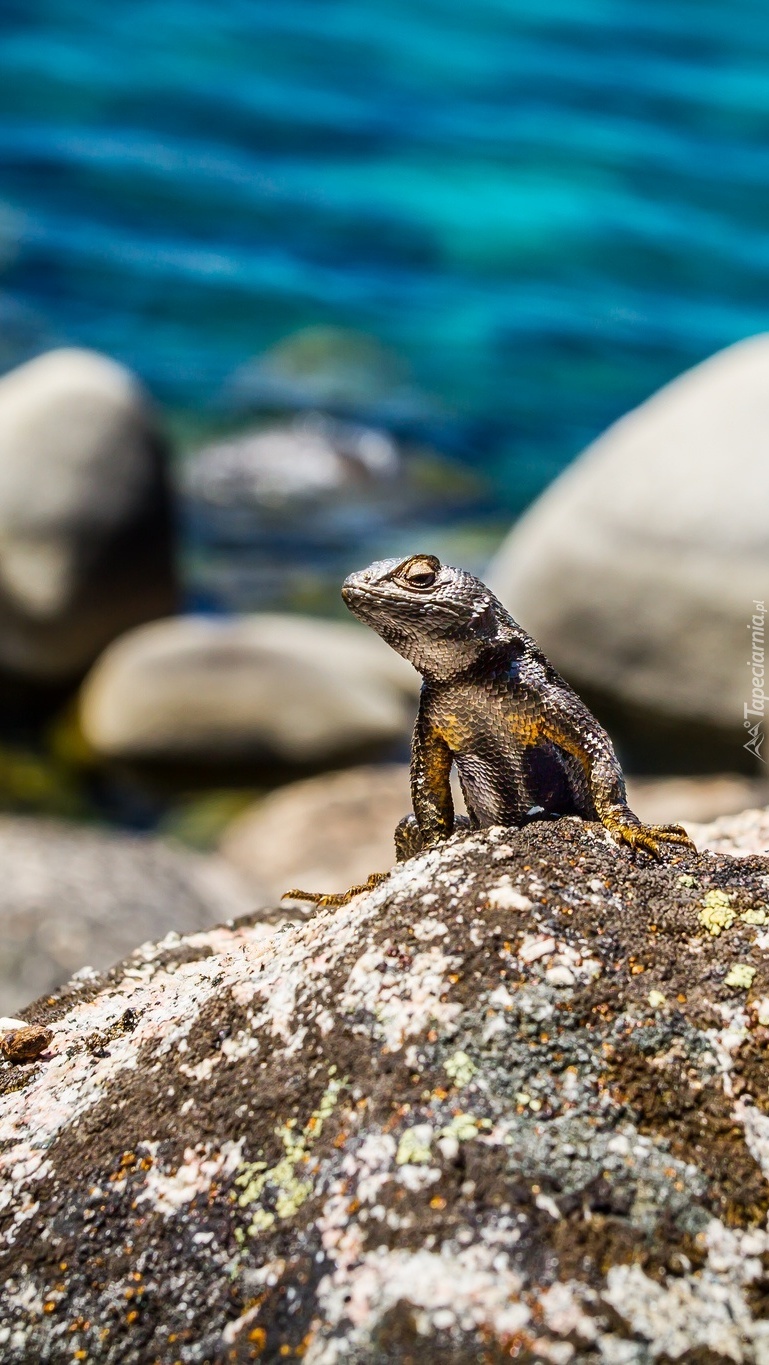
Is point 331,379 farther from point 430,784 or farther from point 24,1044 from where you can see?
point 24,1044

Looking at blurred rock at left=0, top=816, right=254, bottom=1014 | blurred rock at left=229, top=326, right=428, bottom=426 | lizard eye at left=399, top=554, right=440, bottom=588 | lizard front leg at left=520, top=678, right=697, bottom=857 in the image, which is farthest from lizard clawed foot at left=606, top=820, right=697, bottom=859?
blurred rock at left=229, top=326, right=428, bottom=426

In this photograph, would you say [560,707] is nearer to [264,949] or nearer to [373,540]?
[264,949]

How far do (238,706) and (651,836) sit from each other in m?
8.07

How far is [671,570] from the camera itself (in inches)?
394

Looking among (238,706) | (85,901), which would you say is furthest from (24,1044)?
(238,706)

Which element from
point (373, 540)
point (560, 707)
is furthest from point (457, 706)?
point (373, 540)

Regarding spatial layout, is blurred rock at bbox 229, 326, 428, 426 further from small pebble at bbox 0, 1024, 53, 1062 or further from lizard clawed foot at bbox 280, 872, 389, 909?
small pebble at bbox 0, 1024, 53, 1062

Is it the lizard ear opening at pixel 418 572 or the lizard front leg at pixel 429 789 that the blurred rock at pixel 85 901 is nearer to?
the lizard front leg at pixel 429 789

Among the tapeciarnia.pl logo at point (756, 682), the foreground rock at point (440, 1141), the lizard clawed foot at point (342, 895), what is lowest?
the foreground rock at point (440, 1141)

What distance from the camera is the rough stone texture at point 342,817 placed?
30.1ft

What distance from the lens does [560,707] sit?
3119 millimetres

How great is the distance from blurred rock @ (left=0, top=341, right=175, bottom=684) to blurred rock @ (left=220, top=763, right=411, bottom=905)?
2.40 meters

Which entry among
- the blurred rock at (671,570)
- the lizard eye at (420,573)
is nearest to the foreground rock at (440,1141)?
the lizard eye at (420,573)

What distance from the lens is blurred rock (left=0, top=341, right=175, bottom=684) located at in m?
11.6
